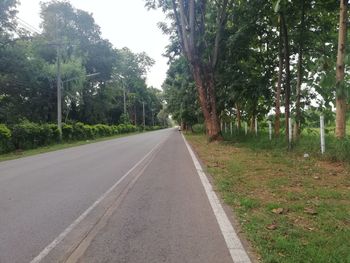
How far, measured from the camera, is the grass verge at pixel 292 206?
475 cm

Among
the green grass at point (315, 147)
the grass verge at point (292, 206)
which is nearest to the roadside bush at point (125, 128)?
the green grass at point (315, 147)

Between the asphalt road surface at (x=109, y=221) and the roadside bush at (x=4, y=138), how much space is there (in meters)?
15.8

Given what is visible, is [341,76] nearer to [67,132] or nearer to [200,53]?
[200,53]

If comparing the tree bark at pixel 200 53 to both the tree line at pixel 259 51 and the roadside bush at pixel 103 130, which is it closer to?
the tree line at pixel 259 51

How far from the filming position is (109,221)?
6375 mm

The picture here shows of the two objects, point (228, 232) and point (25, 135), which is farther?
point (25, 135)

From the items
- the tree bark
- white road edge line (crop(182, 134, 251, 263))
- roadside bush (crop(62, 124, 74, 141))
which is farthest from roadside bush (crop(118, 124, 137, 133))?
white road edge line (crop(182, 134, 251, 263))

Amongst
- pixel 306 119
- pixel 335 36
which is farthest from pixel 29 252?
pixel 335 36

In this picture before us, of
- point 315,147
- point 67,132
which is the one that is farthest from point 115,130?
point 315,147

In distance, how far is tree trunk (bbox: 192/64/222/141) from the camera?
2508cm

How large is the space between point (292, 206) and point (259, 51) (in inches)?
765

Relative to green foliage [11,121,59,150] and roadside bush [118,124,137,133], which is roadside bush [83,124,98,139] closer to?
green foliage [11,121,59,150]

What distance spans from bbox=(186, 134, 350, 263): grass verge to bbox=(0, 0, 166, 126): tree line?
30.2 meters

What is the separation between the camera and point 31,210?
23.9ft
